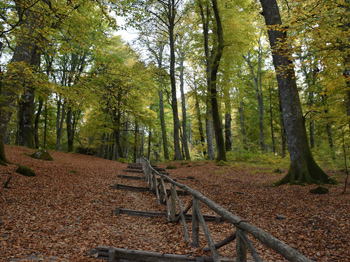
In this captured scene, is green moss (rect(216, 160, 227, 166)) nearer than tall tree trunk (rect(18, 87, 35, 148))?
Yes

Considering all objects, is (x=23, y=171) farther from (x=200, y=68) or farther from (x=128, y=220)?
(x=200, y=68)

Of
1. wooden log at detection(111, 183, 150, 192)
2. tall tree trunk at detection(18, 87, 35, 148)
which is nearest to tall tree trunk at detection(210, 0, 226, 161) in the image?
wooden log at detection(111, 183, 150, 192)

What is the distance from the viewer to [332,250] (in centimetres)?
391

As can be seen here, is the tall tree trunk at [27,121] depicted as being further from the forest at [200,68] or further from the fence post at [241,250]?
the fence post at [241,250]

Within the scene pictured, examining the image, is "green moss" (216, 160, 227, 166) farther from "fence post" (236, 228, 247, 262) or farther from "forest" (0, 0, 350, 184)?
A: "fence post" (236, 228, 247, 262)

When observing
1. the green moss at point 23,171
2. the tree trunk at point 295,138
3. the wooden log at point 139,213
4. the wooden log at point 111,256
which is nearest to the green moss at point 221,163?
the tree trunk at point 295,138

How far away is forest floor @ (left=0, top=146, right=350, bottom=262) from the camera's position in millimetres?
3832

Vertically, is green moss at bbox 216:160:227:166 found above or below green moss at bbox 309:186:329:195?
above

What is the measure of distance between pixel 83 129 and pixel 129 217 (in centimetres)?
1617

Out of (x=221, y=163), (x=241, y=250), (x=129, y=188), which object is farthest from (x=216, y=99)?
(x=241, y=250)

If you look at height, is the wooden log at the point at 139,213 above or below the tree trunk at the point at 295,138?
below

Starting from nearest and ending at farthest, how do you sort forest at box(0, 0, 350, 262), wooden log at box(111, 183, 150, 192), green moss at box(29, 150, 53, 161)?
forest at box(0, 0, 350, 262) < wooden log at box(111, 183, 150, 192) < green moss at box(29, 150, 53, 161)

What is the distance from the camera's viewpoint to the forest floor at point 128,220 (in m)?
3.83

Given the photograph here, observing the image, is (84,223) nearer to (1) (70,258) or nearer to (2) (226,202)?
(1) (70,258)
